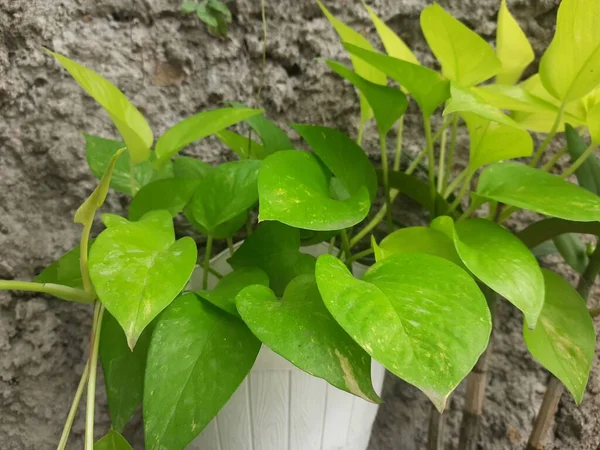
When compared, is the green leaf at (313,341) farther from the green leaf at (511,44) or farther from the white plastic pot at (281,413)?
the green leaf at (511,44)

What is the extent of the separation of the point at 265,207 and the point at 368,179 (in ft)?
0.66

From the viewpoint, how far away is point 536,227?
1.76 feet

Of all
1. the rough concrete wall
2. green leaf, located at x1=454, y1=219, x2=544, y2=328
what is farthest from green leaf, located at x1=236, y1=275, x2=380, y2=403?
the rough concrete wall

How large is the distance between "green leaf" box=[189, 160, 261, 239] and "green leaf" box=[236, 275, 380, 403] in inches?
5.5

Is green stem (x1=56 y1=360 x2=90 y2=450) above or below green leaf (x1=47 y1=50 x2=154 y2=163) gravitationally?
below

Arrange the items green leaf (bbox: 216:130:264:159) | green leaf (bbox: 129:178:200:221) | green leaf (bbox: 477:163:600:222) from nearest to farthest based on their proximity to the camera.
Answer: green leaf (bbox: 477:163:600:222), green leaf (bbox: 129:178:200:221), green leaf (bbox: 216:130:264:159)

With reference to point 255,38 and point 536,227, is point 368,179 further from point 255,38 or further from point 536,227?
point 255,38

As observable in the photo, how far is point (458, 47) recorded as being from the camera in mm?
496

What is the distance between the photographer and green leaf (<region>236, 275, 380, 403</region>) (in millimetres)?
316

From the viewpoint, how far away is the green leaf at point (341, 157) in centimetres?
51

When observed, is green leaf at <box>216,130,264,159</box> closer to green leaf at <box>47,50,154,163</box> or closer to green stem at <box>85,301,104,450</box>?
green leaf at <box>47,50,154,163</box>

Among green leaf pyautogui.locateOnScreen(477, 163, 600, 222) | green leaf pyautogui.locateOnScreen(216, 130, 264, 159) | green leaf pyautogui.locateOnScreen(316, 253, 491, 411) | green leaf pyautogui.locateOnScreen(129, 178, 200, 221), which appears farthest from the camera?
green leaf pyautogui.locateOnScreen(216, 130, 264, 159)

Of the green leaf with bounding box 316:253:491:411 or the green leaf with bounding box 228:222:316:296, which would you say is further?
the green leaf with bounding box 228:222:316:296

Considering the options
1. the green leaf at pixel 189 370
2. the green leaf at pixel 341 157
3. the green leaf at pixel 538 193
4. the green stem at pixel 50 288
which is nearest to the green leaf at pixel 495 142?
the green leaf at pixel 538 193
